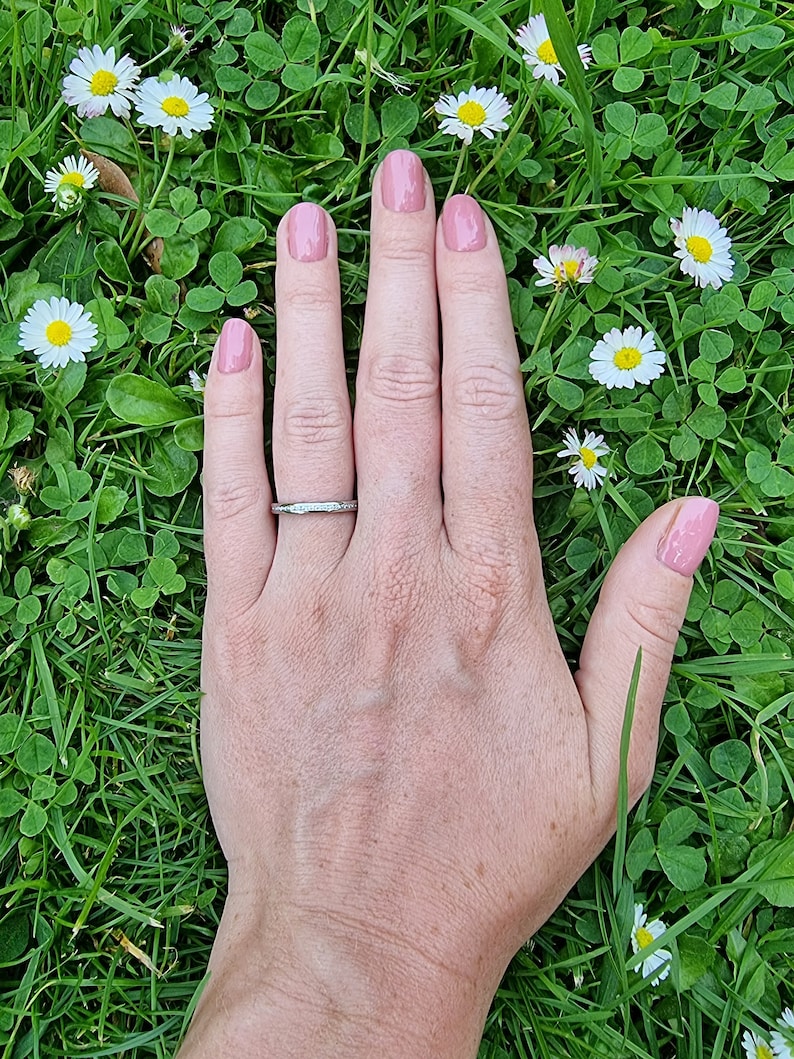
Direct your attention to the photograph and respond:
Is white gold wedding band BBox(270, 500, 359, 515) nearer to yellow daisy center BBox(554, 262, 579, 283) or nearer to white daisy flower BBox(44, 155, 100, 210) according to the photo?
yellow daisy center BBox(554, 262, 579, 283)

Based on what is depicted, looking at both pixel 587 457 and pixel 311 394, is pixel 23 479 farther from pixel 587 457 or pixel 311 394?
pixel 587 457

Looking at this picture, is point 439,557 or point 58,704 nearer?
point 439,557

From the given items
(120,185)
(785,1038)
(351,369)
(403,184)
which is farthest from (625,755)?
(120,185)

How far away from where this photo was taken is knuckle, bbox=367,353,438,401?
201 cm

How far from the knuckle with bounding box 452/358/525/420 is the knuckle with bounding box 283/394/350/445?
Answer: 0.25 meters

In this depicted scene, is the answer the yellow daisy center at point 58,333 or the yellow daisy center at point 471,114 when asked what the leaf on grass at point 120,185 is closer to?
the yellow daisy center at point 58,333

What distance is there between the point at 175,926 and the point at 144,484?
949 mm

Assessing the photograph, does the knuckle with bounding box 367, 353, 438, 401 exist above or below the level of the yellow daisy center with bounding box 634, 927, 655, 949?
above

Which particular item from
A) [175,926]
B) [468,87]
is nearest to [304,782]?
[175,926]

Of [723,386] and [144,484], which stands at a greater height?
[723,386]

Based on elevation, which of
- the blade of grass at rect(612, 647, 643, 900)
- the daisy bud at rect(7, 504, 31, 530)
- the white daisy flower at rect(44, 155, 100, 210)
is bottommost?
the blade of grass at rect(612, 647, 643, 900)

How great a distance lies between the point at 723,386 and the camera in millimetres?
2137

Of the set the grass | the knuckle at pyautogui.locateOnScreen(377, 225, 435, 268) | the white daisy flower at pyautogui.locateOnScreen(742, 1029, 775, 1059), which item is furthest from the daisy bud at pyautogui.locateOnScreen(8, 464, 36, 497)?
the white daisy flower at pyautogui.locateOnScreen(742, 1029, 775, 1059)

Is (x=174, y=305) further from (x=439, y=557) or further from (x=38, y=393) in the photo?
(x=439, y=557)
